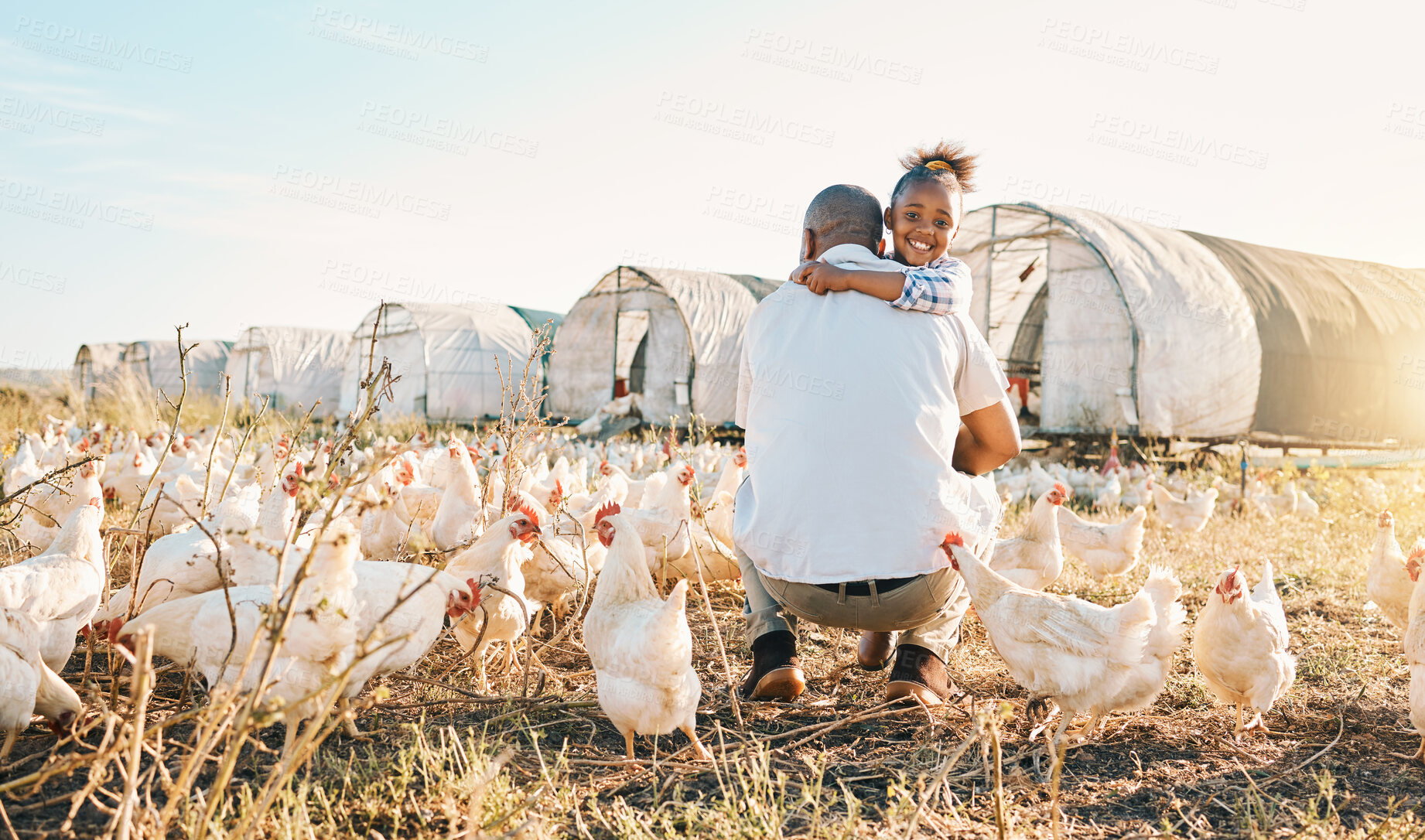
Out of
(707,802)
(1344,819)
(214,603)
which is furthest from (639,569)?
(1344,819)

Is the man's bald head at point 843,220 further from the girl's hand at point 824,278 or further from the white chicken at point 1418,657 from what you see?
the white chicken at point 1418,657

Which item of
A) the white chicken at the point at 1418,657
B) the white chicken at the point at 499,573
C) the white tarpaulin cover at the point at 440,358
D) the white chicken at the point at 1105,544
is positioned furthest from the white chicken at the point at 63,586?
the white tarpaulin cover at the point at 440,358

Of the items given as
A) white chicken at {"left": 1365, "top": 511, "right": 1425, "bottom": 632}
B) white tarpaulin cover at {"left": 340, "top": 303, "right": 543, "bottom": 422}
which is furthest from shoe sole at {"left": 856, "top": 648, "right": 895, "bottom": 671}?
white tarpaulin cover at {"left": 340, "top": 303, "right": 543, "bottom": 422}

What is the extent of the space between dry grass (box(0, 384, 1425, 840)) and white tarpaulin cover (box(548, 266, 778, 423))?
11981 mm

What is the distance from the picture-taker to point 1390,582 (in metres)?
3.90

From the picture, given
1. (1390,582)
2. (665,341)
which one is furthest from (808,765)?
(665,341)

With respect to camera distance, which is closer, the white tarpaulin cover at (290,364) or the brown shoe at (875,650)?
the brown shoe at (875,650)

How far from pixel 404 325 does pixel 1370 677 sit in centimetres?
1923

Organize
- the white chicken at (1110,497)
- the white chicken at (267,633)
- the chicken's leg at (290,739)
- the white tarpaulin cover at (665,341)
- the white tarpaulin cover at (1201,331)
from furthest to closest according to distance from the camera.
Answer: the white tarpaulin cover at (665,341), the white tarpaulin cover at (1201,331), the white chicken at (1110,497), the white chicken at (267,633), the chicken's leg at (290,739)

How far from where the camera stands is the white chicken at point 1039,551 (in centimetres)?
437

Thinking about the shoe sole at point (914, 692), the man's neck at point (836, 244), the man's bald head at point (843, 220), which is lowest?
the shoe sole at point (914, 692)

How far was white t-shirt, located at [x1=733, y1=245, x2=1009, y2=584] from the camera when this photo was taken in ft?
8.62

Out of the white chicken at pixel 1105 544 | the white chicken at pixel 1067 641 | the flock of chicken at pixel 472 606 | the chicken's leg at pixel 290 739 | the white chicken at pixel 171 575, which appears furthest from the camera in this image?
the white chicken at pixel 1105 544

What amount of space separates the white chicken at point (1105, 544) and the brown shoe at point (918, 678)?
255 centimetres
